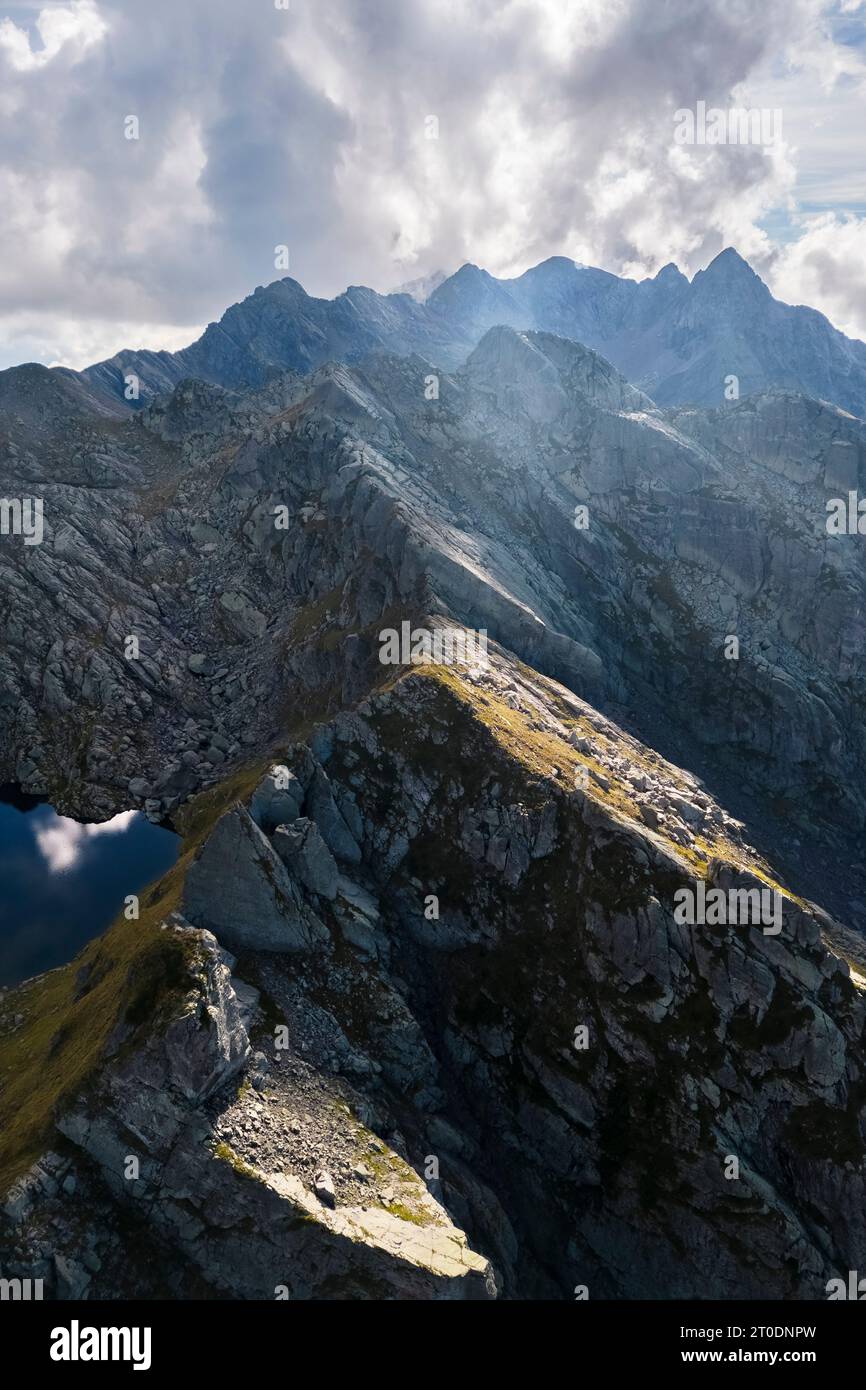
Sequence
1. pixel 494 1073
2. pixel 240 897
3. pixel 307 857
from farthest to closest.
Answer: pixel 307 857 < pixel 494 1073 < pixel 240 897

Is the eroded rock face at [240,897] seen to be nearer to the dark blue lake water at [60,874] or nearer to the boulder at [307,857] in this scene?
the boulder at [307,857]

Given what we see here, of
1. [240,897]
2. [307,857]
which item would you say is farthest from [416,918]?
[240,897]

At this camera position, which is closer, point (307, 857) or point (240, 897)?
point (240, 897)

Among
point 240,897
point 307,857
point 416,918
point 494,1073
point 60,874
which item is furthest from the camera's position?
point 60,874

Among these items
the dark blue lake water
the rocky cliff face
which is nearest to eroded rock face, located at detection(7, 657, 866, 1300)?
the rocky cliff face

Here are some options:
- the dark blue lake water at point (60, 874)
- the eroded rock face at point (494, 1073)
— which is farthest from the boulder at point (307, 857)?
the dark blue lake water at point (60, 874)

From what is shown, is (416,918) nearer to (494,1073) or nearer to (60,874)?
(494,1073)

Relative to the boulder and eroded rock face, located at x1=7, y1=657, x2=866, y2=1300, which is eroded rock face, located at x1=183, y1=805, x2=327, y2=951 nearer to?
eroded rock face, located at x1=7, y1=657, x2=866, y2=1300
